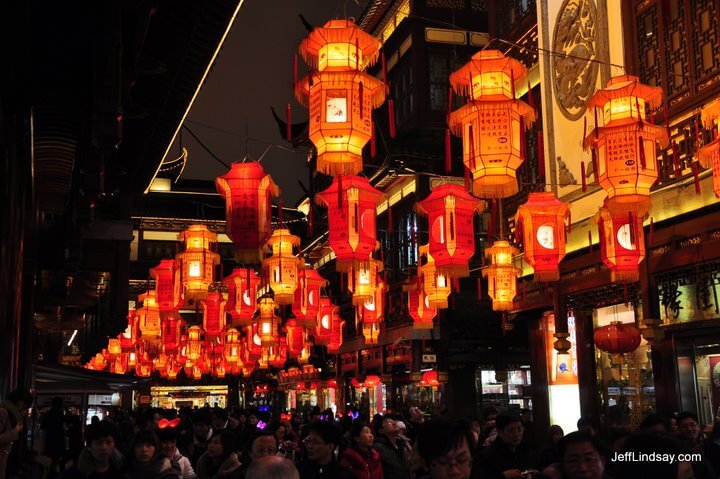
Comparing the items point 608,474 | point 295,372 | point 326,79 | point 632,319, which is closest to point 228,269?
point 295,372

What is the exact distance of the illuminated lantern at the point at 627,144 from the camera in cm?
957

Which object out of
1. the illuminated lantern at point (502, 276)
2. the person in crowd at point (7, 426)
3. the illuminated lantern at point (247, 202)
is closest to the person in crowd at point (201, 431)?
the person in crowd at point (7, 426)

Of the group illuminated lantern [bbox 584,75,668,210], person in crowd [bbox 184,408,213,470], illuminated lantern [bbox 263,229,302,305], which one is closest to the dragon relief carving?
illuminated lantern [bbox 584,75,668,210]

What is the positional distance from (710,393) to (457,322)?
1273 centimetres

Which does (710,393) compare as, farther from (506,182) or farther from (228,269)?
(228,269)

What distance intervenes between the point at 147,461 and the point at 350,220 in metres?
6.92

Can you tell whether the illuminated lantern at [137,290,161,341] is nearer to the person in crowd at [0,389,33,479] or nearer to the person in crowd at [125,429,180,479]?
the person in crowd at [0,389,33,479]

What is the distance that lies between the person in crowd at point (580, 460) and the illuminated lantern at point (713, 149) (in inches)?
257

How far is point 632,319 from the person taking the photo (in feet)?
47.1

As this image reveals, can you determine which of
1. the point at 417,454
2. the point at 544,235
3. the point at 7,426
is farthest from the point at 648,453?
the point at 544,235

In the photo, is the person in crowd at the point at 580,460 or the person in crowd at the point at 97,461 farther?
the person in crowd at the point at 97,461

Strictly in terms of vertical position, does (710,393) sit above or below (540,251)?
below

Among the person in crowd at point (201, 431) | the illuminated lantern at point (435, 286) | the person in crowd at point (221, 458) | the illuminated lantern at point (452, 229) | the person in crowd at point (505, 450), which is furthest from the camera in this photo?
the illuminated lantern at point (435, 286)

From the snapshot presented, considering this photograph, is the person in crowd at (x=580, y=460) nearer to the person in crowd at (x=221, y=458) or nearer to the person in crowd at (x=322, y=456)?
the person in crowd at (x=322, y=456)
